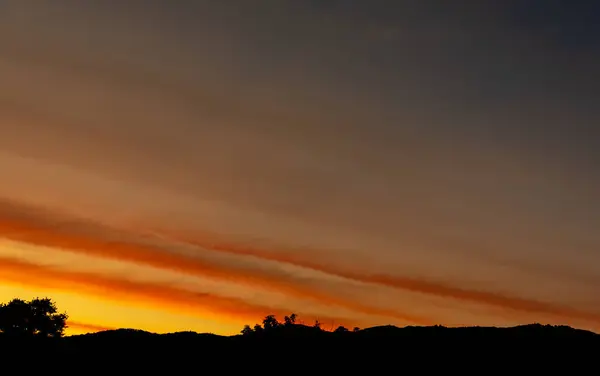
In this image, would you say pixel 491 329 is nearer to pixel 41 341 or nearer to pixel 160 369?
pixel 160 369

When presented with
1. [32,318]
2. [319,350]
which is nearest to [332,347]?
[319,350]

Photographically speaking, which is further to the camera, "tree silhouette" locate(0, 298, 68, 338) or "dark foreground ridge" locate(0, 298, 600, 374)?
"tree silhouette" locate(0, 298, 68, 338)

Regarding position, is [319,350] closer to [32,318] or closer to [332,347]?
[332,347]

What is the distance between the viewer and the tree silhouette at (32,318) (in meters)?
108

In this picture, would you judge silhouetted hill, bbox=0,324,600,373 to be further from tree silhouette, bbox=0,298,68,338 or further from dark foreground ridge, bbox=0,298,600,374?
tree silhouette, bbox=0,298,68,338

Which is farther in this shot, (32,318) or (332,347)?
(32,318)

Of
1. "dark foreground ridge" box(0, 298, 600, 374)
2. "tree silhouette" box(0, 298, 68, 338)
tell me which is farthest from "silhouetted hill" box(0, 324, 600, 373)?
"tree silhouette" box(0, 298, 68, 338)

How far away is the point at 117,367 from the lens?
183 feet

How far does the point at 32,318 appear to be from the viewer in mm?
109938

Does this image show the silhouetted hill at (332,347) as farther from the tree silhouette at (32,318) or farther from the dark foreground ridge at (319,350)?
the tree silhouette at (32,318)

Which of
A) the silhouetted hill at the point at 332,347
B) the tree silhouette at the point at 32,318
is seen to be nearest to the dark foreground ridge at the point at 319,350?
the silhouetted hill at the point at 332,347

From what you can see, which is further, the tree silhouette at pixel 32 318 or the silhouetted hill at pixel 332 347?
the tree silhouette at pixel 32 318

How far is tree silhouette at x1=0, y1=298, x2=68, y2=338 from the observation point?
107875 millimetres

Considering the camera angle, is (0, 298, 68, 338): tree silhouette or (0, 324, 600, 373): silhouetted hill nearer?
(0, 324, 600, 373): silhouetted hill
